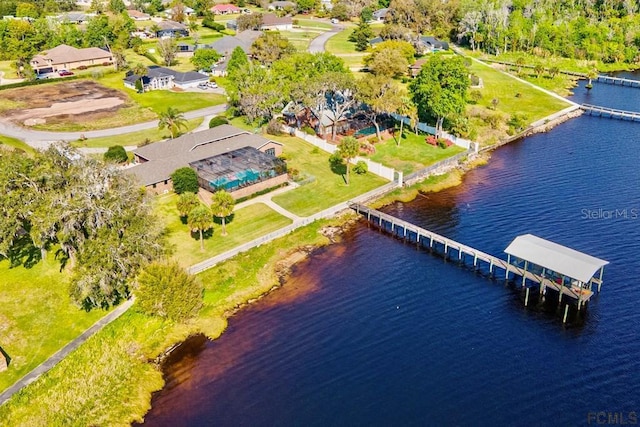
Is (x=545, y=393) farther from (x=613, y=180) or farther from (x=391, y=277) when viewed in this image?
(x=613, y=180)

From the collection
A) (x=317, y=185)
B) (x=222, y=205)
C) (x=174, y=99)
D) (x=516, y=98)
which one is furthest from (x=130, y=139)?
(x=516, y=98)

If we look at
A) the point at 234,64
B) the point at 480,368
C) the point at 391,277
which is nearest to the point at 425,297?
the point at 391,277

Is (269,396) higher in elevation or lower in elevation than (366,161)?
lower

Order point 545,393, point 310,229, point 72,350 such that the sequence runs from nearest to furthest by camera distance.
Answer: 1. point 545,393
2. point 72,350
3. point 310,229

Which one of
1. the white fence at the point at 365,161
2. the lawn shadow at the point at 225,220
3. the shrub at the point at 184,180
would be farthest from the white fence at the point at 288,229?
the shrub at the point at 184,180

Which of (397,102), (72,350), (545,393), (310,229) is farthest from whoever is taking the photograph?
(397,102)

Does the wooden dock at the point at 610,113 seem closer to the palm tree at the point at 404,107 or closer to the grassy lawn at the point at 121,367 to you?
the palm tree at the point at 404,107
